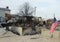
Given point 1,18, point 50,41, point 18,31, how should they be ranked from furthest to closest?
point 1,18
point 18,31
point 50,41

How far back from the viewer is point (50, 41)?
77.2 ft

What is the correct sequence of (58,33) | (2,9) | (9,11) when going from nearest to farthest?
1. (58,33)
2. (2,9)
3. (9,11)

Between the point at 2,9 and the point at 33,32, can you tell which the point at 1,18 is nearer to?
the point at 2,9

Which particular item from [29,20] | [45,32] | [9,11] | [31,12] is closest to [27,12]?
[31,12]

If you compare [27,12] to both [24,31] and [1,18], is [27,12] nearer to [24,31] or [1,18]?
[1,18]

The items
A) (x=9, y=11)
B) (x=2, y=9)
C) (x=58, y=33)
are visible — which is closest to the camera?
(x=58, y=33)

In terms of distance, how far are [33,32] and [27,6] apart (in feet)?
136

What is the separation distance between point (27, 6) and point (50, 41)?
54949 mm

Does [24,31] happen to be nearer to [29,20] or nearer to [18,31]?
[18,31]

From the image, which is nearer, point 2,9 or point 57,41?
point 57,41

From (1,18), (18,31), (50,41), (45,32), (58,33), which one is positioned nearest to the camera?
(50,41)

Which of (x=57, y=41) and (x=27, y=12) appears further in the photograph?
(x=27, y=12)

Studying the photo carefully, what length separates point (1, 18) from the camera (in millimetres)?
65188

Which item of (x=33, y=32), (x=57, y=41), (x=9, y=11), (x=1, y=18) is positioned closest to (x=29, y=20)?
(x=1, y=18)
